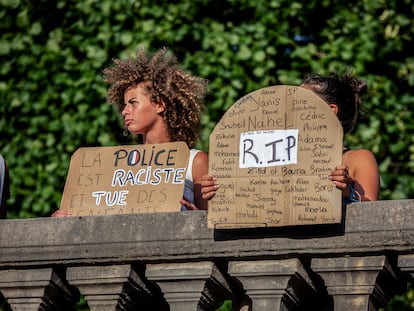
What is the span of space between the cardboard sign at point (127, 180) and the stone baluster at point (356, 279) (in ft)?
2.09

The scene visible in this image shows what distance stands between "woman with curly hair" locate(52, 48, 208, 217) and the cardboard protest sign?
1.04 metres

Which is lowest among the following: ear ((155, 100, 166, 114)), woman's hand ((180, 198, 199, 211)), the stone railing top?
the stone railing top

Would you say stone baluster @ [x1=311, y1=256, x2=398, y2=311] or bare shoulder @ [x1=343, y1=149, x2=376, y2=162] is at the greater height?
bare shoulder @ [x1=343, y1=149, x2=376, y2=162]

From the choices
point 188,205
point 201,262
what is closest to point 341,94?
point 188,205

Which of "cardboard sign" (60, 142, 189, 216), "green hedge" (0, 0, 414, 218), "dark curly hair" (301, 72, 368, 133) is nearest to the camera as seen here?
"cardboard sign" (60, 142, 189, 216)

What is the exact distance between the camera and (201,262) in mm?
3941

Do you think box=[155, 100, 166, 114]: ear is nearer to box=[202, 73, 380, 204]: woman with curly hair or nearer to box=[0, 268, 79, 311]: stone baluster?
box=[202, 73, 380, 204]: woman with curly hair

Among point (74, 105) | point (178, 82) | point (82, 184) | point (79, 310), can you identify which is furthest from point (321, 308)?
point (74, 105)

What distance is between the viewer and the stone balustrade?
148 inches

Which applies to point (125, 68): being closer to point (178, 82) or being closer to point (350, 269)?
point (178, 82)

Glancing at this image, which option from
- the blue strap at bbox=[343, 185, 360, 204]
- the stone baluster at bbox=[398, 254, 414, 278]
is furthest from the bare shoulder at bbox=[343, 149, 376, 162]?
the stone baluster at bbox=[398, 254, 414, 278]

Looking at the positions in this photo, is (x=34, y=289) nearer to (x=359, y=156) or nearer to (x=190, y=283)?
(x=190, y=283)

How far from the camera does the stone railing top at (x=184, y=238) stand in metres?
3.76

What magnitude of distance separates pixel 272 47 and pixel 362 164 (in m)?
4.75
